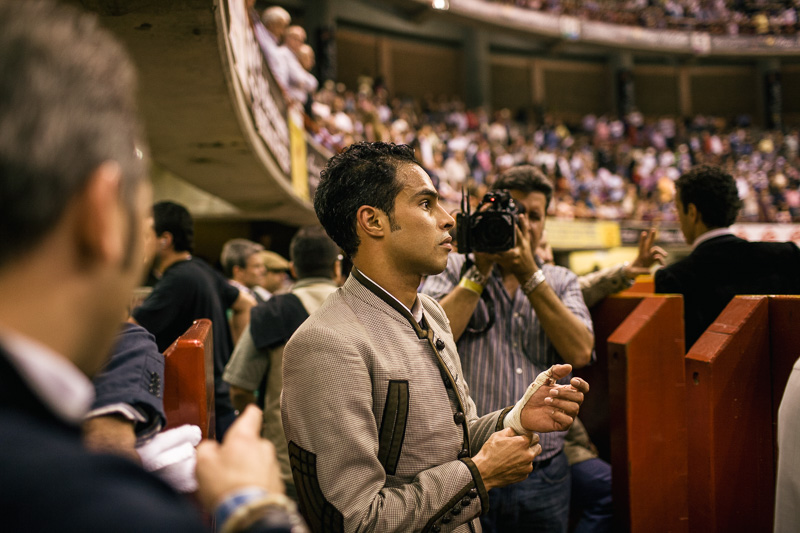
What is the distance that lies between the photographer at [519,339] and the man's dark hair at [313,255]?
831mm

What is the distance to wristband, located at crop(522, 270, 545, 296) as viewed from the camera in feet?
6.10

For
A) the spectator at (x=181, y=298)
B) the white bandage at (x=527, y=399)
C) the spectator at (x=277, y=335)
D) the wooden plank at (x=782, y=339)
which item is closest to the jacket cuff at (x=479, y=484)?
the white bandage at (x=527, y=399)

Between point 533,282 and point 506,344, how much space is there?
248 mm

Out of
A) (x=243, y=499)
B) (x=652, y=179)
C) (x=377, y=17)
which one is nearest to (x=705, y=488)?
(x=243, y=499)

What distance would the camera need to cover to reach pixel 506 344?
1958 millimetres

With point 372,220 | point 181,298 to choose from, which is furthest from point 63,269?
point 181,298

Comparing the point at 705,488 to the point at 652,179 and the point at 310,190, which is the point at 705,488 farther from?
the point at 652,179

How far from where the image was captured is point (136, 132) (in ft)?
2.29

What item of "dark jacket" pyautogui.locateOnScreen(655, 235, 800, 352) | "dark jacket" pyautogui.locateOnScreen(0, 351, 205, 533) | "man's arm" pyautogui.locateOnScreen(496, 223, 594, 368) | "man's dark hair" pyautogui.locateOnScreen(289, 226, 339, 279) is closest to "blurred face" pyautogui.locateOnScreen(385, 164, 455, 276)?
"man's arm" pyautogui.locateOnScreen(496, 223, 594, 368)

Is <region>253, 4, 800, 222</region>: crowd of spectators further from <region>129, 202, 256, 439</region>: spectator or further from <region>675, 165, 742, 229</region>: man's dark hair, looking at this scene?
<region>675, 165, 742, 229</region>: man's dark hair

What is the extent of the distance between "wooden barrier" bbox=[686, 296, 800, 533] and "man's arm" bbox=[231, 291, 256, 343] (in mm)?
2475

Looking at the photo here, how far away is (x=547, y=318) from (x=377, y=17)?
17.2m

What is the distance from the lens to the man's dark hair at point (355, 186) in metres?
1.43

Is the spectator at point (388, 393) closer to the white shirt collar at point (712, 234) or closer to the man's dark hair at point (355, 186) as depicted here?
the man's dark hair at point (355, 186)
